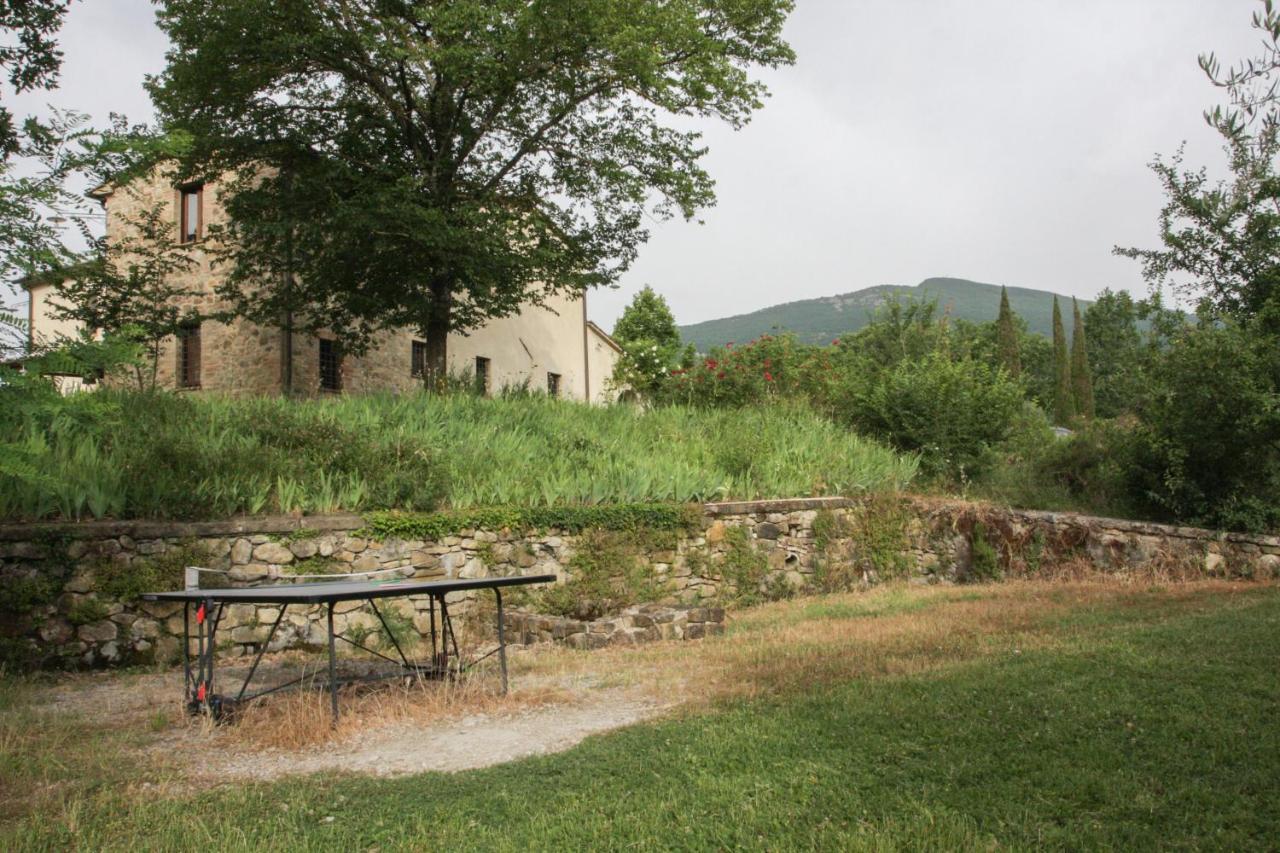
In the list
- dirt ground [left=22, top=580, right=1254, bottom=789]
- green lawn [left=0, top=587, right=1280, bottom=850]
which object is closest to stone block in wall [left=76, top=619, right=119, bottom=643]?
dirt ground [left=22, top=580, right=1254, bottom=789]

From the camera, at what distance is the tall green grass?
8.47m

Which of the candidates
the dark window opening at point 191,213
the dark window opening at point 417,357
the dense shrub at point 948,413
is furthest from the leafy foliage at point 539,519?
the dark window opening at point 191,213

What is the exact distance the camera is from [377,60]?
16.6 m

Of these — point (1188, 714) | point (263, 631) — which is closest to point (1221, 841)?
point (1188, 714)

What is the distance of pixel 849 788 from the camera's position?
405 cm

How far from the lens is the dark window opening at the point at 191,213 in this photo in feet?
68.8

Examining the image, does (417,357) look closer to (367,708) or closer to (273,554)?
(273,554)

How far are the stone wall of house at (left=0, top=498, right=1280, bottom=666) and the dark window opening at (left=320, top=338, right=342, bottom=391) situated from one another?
42.8ft

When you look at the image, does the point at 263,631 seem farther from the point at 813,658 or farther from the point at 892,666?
the point at 892,666

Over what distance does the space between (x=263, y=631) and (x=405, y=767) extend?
4.31 m

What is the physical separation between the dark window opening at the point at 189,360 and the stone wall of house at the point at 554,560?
14497mm

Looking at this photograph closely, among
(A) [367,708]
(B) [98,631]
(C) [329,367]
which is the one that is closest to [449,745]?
(A) [367,708]

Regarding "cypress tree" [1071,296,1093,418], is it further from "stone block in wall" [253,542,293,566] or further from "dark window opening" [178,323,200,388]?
"stone block in wall" [253,542,293,566]

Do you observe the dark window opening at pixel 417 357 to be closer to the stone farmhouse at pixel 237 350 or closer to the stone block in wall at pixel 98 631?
the stone farmhouse at pixel 237 350
